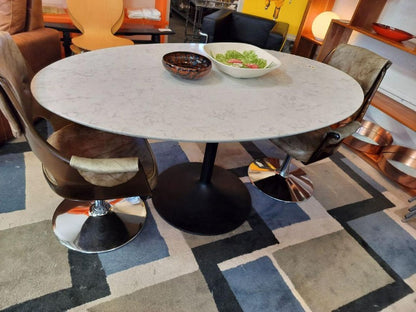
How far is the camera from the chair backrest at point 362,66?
1581 millimetres

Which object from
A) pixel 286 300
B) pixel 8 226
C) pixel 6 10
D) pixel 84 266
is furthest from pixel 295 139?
pixel 6 10

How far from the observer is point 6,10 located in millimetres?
1792

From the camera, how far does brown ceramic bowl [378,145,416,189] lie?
6.95 ft

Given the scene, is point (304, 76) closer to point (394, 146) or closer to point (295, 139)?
point (295, 139)

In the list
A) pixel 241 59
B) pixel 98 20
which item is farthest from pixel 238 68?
pixel 98 20

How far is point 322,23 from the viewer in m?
2.80

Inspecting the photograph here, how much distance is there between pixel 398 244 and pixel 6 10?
9.11ft

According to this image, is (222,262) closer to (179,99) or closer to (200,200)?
(200,200)

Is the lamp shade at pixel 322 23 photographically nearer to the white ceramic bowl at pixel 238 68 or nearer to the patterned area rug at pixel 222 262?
the white ceramic bowl at pixel 238 68

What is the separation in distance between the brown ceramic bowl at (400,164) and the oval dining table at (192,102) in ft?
3.35

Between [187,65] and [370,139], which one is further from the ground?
[187,65]

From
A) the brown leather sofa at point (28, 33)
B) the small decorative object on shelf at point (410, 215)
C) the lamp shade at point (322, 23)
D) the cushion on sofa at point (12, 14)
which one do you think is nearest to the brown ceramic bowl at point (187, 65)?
the brown leather sofa at point (28, 33)

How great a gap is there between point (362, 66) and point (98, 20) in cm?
229

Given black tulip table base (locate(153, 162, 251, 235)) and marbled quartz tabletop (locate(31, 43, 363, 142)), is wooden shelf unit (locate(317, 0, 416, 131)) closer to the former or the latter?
marbled quartz tabletop (locate(31, 43, 363, 142))
